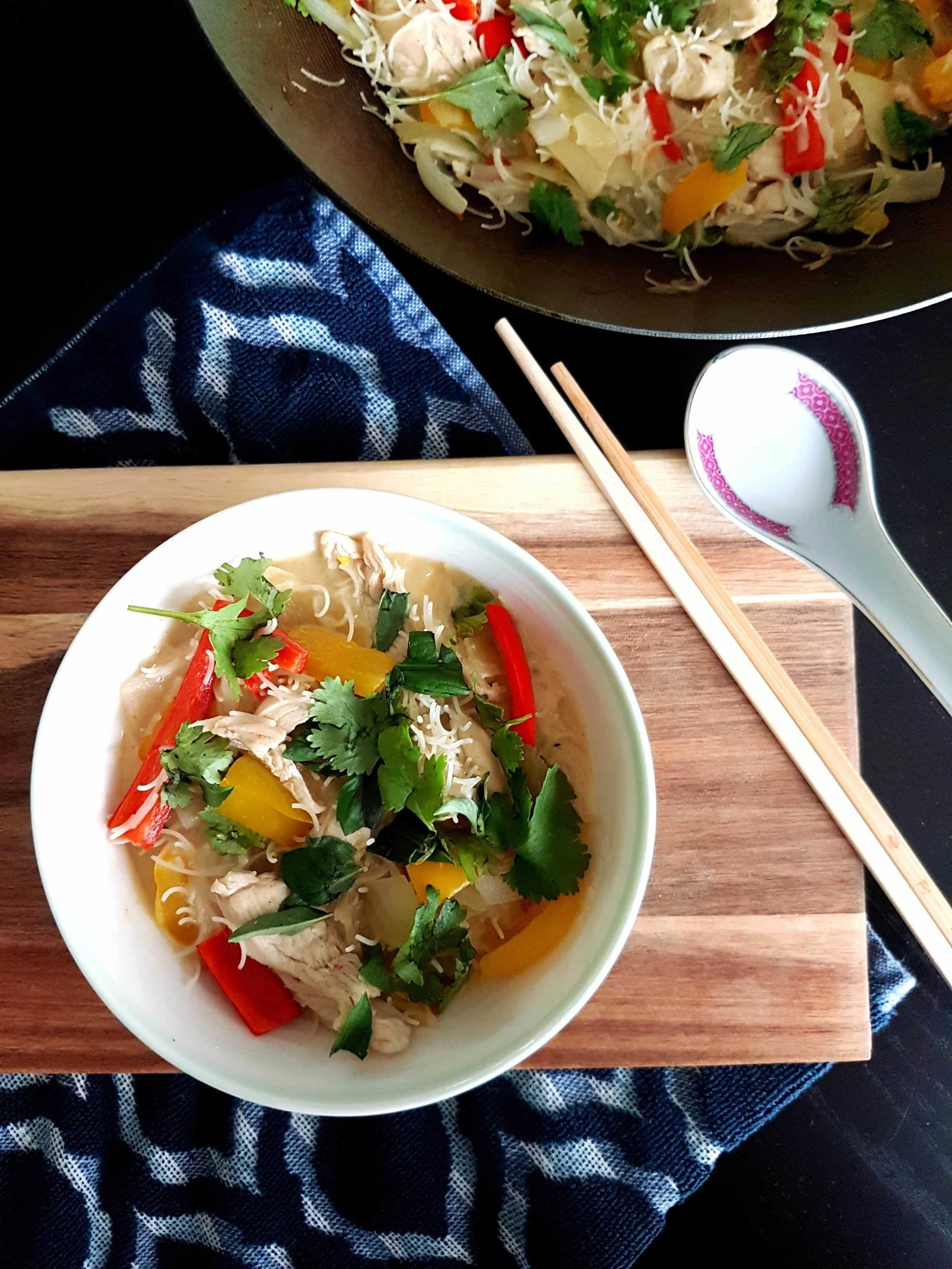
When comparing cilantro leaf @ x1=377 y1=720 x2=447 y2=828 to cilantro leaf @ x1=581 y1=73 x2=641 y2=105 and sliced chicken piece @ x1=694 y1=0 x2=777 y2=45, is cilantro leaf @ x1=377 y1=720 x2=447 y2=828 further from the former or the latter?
sliced chicken piece @ x1=694 y1=0 x2=777 y2=45

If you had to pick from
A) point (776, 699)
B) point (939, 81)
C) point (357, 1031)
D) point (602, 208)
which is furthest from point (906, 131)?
point (357, 1031)

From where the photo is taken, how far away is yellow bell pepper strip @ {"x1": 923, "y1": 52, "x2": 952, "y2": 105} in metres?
1.30

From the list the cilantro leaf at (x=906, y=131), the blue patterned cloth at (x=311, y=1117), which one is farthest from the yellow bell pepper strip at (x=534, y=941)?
the cilantro leaf at (x=906, y=131)

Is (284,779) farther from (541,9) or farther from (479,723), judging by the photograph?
(541,9)

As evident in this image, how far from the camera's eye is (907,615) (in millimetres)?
1267

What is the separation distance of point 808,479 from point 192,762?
886mm

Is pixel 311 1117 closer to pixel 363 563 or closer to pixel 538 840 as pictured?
pixel 538 840

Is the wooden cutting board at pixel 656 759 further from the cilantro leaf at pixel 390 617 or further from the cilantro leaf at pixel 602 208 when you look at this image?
the cilantro leaf at pixel 602 208

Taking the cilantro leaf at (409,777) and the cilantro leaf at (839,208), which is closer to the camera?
the cilantro leaf at (409,777)

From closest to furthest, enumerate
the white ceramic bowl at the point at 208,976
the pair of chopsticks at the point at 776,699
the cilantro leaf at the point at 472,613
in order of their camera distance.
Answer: the white ceramic bowl at the point at 208,976, the cilantro leaf at the point at 472,613, the pair of chopsticks at the point at 776,699

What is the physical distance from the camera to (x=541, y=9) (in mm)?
1332

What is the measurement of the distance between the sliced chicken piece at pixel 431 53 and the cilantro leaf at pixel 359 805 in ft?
3.18

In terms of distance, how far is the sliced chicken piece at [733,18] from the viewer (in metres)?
Answer: 1.29

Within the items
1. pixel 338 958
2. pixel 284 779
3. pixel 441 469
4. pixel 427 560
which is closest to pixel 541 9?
pixel 441 469
